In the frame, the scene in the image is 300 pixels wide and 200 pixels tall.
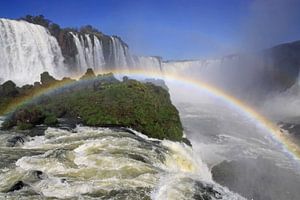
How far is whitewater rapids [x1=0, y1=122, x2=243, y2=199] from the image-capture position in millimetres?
10914

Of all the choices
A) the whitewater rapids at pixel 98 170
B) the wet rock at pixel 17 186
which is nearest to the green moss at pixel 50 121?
the whitewater rapids at pixel 98 170

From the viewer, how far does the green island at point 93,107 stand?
20219 mm

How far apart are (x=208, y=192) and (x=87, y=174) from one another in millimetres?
3356

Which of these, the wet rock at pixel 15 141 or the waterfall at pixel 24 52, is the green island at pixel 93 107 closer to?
the wet rock at pixel 15 141

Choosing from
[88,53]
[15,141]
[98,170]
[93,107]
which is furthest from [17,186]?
[88,53]

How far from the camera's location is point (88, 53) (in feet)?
158

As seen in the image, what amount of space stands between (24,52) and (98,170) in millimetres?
27669

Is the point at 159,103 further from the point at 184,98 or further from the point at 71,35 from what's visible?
the point at 184,98

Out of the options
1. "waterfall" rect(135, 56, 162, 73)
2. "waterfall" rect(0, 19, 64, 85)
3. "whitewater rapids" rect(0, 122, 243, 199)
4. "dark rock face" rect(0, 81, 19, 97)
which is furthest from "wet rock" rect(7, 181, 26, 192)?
"waterfall" rect(135, 56, 162, 73)

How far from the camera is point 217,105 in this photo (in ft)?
184

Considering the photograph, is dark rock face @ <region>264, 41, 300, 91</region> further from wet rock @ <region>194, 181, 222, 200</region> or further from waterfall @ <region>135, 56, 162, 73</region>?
wet rock @ <region>194, 181, 222, 200</region>

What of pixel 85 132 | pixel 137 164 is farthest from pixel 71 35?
pixel 137 164

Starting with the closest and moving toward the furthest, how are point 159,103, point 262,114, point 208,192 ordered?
1. point 208,192
2. point 159,103
3. point 262,114

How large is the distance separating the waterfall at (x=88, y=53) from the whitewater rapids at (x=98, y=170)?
2929cm
